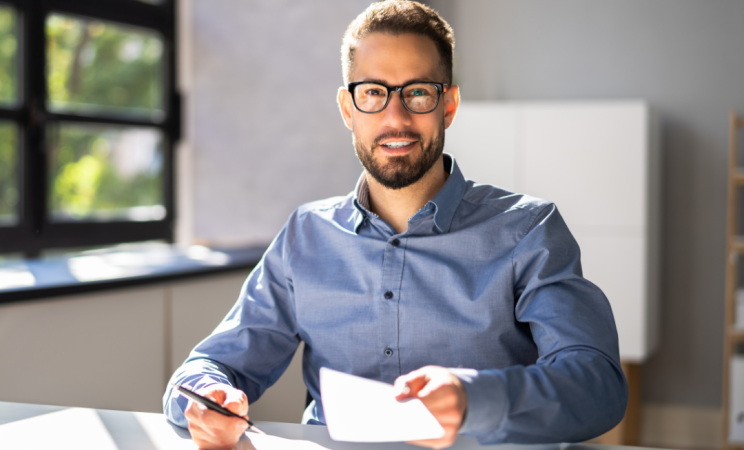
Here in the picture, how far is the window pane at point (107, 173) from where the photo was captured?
2.81m

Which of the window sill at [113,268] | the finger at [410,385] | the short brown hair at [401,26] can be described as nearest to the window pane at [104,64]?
the window sill at [113,268]

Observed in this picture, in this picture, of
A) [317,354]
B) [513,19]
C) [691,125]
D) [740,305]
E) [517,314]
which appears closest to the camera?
[517,314]

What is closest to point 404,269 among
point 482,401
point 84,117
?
point 482,401

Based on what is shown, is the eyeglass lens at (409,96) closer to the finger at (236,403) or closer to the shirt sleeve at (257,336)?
the shirt sleeve at (257,336)

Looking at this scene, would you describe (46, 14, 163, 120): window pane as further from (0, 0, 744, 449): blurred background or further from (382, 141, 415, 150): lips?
(382, 141, 415, 150): lips

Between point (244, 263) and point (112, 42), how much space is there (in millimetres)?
1600

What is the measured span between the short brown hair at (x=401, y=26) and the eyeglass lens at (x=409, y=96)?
0.23 feet

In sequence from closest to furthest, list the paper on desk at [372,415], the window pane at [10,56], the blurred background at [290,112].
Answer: the paper on desk at [372,415]
the window pane at [10,56]
the blurred background at [290,112]

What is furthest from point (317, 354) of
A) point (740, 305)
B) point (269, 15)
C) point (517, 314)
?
point (740, 305)

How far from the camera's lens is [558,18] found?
3613 millimetres

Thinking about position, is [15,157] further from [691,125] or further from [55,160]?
[691,125]

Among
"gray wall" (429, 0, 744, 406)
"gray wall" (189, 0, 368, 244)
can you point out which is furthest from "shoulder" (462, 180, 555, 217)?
"gray wall" (429, 0, 744, 406)

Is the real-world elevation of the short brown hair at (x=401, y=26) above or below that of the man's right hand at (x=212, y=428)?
above

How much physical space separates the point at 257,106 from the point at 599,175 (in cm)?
163
